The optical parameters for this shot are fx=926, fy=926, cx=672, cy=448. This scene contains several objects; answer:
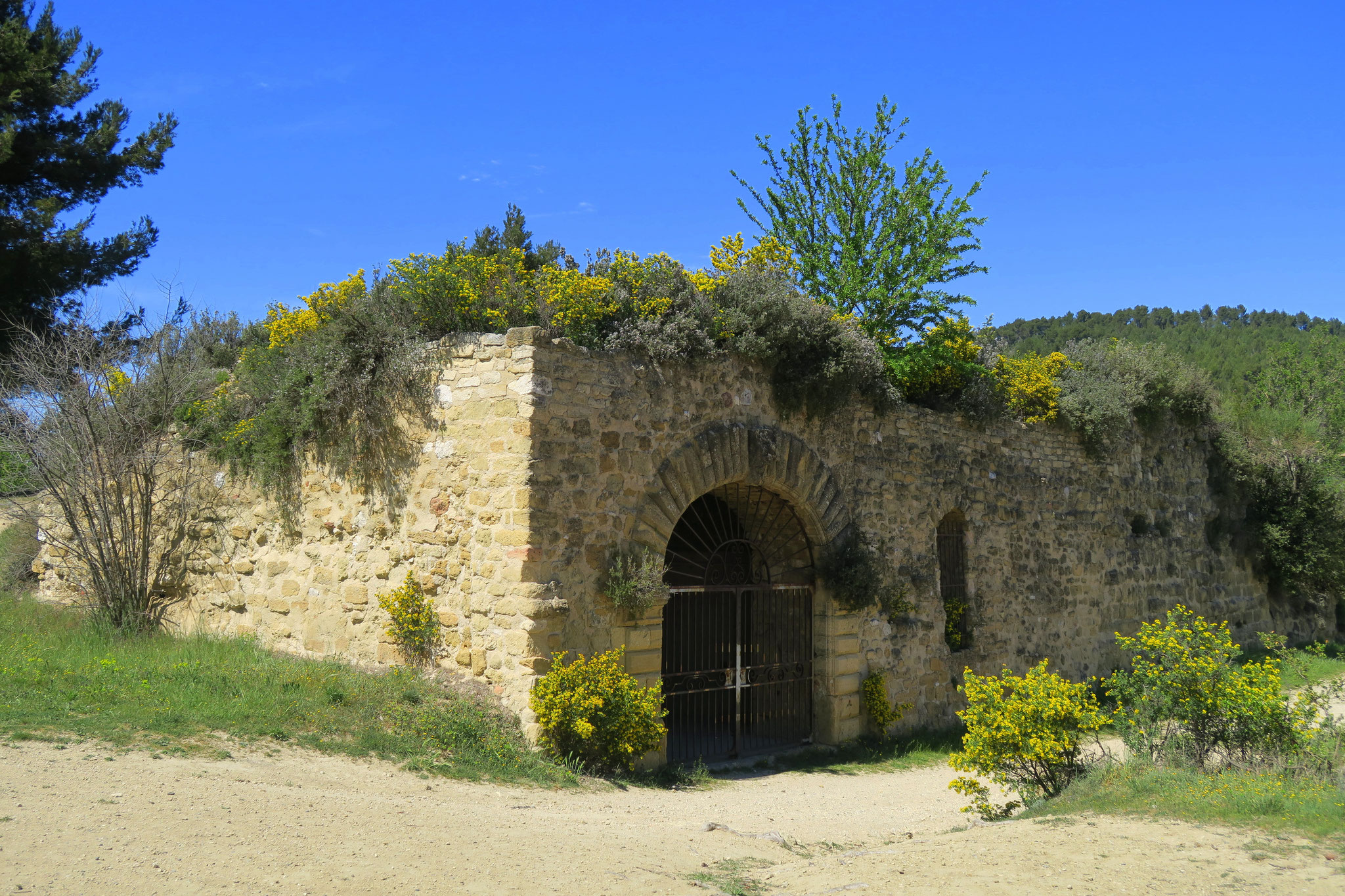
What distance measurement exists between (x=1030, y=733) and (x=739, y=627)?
10.1 ft

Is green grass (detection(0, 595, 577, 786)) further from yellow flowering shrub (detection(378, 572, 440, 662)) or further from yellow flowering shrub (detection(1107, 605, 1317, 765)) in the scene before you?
yellow flowering shrub (detection(1107, 605, 1317, 765))

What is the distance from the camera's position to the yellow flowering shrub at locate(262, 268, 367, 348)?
9180 millimetres

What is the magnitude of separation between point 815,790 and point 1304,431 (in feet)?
53.1

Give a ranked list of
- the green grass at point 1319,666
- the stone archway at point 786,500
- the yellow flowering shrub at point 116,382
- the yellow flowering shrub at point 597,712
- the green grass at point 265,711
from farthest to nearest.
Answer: the green grass at point 1319,666 < the yellow flowering shrub at point 116,382 < the stone archway at point 786,500 < the yellow flowering shrub at point 597,712 < the green grass at point 265,711

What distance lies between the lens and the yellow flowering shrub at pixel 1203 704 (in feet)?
21.2

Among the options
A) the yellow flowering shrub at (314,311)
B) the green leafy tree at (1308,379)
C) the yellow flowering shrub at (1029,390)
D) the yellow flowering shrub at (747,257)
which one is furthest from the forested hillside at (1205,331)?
the yellow flowering shrub at (314,311)

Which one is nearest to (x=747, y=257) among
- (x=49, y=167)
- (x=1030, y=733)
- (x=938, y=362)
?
(x=938, y=362)

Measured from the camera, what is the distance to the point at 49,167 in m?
14.0

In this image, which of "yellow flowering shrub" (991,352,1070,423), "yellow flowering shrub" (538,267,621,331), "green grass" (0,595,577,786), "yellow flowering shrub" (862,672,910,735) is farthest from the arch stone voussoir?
"yellow flowering shrub" (991,352,1070,423)

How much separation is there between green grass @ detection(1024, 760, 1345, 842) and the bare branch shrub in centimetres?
919

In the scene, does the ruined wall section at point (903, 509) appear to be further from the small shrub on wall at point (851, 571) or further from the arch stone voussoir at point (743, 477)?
the small shrub on wall at point (851, 571)

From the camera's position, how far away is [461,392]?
800cm

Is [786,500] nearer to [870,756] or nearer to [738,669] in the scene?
[738,669]

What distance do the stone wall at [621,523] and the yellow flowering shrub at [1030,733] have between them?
271cm
